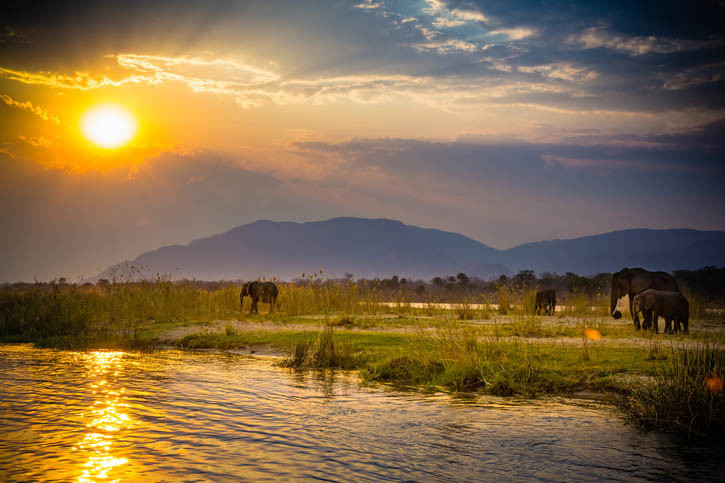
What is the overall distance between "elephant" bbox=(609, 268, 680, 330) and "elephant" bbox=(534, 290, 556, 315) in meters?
3.89

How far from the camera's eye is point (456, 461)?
723 cm

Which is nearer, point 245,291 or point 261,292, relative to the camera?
point 261,292

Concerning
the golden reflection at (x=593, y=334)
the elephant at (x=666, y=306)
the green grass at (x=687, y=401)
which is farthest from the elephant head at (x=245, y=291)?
the green grass at (x=687, y=401)

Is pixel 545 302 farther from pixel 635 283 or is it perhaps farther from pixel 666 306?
pixel 666 306

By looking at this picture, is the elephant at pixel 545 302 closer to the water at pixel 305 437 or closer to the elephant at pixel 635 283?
the elephant at pixel 635 283

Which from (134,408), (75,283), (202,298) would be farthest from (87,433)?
(202,298)

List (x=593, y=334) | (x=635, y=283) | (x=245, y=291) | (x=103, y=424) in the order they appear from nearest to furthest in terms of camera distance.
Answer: (x=103, y=424) < (x=593, y=334) < (x=635, y=283) < (x=245, y=291)

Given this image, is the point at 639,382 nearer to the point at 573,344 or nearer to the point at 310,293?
the point at 573,344

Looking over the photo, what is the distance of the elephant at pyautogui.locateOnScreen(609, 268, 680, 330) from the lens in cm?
2283

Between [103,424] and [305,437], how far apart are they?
3.07 metres

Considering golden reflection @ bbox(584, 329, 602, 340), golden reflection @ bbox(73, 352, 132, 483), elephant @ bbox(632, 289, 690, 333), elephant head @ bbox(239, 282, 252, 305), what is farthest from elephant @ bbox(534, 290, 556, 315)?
golden reflection @ bbox(73, 352, 132, 483)

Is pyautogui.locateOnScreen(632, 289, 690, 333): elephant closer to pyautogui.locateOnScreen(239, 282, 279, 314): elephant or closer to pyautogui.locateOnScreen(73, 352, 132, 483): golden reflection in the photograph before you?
pyautogui.locateOnScreen(73, 352, 132, 483): golden reflection

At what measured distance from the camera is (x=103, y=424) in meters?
8.80

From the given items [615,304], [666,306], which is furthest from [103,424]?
[615,304]
